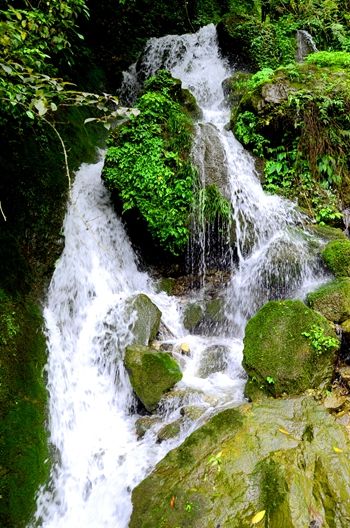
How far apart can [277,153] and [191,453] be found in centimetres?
748

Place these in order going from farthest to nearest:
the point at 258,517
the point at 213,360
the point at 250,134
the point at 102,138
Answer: the point at 102,138, the point at 250,134, the point at 213,360, the point at 258,517

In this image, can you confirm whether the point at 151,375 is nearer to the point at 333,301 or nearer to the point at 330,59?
the point at 333,301

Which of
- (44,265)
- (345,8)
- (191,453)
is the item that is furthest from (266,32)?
(191,453)

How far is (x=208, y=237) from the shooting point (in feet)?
26.2

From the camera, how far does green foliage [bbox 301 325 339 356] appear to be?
15.4 feet

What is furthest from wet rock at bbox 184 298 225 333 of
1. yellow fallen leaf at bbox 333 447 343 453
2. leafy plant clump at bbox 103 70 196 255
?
yellow fallen leaf at bbox 333 447 343 453

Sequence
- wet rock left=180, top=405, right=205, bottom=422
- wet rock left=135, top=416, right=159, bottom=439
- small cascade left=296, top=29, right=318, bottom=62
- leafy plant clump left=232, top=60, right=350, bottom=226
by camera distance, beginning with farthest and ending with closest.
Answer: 1. small cascade left=296, top=29, right=318, bottom=62
2. leafy plant clump left=232, top=60, right=350, bottom=226
3. wet rock left=135, top=416, right=159, bottom=439
4. wet rock left=180, top=405, right=205, bottom=422

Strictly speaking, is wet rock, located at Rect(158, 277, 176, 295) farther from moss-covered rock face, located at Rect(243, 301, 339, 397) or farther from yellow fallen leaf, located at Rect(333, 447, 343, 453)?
yellow fallen leaf, located at Rect(333, 447, 343, 453)

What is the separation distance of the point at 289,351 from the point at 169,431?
1.83 metres

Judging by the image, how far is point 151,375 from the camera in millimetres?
5328

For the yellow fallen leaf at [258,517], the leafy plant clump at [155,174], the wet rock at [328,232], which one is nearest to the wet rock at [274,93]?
the leafy plant clump at [155,174]

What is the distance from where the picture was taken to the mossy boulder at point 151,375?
525 cm

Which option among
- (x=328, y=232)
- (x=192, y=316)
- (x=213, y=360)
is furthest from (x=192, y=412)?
(x=328, y=232)

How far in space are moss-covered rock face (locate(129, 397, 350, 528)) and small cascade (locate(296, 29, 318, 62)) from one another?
13137 mm
